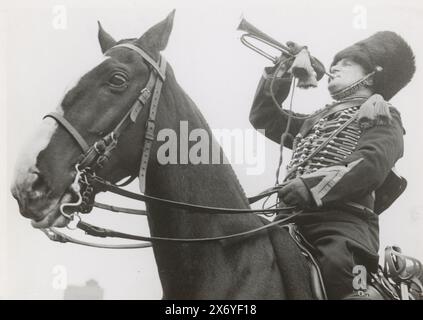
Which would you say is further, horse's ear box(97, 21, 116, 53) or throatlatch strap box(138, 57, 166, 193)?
horse's ear box(97, 21, 116, 53)

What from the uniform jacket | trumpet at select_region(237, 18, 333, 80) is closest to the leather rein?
the uniform jacket

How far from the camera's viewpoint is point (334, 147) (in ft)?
12.0

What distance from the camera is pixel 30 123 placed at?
168 inches

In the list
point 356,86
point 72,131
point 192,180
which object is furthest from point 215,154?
point 356,86

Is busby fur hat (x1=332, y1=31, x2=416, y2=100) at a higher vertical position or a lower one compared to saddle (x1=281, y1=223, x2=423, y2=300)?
higher

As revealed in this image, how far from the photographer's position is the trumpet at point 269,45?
4.05 meters

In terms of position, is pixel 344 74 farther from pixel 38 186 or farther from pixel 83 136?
pixel 38 186

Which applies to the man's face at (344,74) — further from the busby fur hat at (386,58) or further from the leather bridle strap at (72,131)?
the leather bridle strap at (72,131)

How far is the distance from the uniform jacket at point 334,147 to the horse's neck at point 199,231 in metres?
0.52

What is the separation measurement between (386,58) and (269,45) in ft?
2.53

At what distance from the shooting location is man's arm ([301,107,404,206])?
336cm

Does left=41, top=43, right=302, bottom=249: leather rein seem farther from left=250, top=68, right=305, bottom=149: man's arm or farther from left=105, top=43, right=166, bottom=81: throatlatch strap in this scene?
left=250, top=68, right=305, bottom=149: man's arm

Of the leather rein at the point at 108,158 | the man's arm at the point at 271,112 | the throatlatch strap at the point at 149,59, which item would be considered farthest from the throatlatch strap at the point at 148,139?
the man's arm at the point at 271,112
